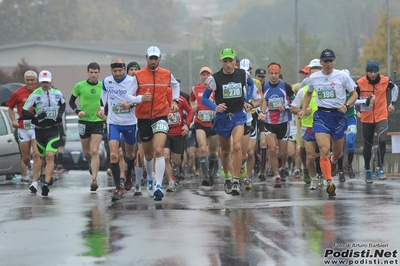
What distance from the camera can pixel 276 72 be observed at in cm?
1852

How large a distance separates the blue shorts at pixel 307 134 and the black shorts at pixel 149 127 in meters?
3.23

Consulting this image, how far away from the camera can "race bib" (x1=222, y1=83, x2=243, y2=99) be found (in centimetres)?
1498

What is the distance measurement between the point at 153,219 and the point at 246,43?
112485 millimetres

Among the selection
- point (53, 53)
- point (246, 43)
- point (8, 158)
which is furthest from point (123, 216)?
point (246, 43)

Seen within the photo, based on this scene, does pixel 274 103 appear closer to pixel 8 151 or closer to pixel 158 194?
pixel 158 194

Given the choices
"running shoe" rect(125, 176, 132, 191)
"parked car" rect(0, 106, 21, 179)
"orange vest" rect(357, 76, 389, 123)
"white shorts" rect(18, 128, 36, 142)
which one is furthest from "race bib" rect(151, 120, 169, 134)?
"parked car" rect(0, 106, 21, 179)

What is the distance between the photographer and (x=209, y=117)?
18297mm

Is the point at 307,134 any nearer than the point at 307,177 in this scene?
Yes

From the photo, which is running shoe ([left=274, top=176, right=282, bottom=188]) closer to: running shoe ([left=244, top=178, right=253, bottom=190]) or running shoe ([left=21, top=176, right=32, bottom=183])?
running shoe ([left=244, top=178, right=253, bottom=190])

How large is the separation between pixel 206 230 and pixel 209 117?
26.9 ft

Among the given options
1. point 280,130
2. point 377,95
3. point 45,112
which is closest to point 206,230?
point 45,112

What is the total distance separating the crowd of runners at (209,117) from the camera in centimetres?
1447

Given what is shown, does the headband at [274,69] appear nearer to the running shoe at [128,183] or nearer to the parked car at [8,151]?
the running shoe at [128,183]

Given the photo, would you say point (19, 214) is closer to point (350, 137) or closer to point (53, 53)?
point (350, 137)
